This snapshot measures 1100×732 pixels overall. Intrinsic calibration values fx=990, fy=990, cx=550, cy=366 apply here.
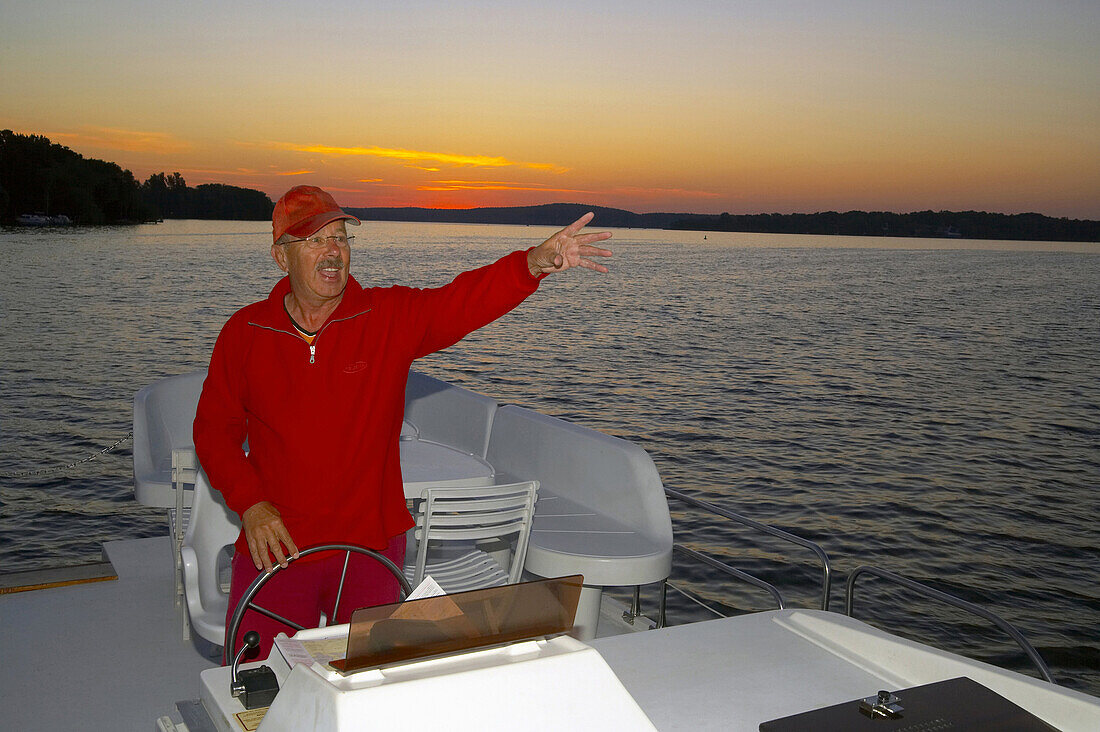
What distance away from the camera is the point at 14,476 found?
12750mm

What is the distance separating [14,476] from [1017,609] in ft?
39.9

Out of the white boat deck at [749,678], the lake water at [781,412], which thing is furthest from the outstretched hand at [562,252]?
the lake water at [781,412]

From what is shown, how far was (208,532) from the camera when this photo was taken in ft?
11.0

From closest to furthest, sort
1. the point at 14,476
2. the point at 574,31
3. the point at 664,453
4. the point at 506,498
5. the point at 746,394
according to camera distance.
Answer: the point at 506,498 < the point at 14,476 < the point at 664,453 < the point at 746,394 < the point at 574,31

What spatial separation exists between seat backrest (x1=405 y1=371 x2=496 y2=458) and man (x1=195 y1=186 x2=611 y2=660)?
261 centimetres

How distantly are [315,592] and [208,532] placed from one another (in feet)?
3.16

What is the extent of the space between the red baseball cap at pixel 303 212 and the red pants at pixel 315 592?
868 mm

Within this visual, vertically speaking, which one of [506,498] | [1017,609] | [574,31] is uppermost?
[574,31]

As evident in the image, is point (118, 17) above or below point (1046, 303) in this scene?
above

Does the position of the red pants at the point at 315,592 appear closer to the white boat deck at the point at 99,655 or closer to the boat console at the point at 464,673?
the boat console at the point at 464,673

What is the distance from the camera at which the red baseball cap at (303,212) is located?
2641 millimetres

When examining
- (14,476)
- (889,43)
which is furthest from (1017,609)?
(889,43)

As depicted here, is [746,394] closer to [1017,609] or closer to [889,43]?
[1017,609]

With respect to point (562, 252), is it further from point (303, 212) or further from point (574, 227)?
point (303, 212)
